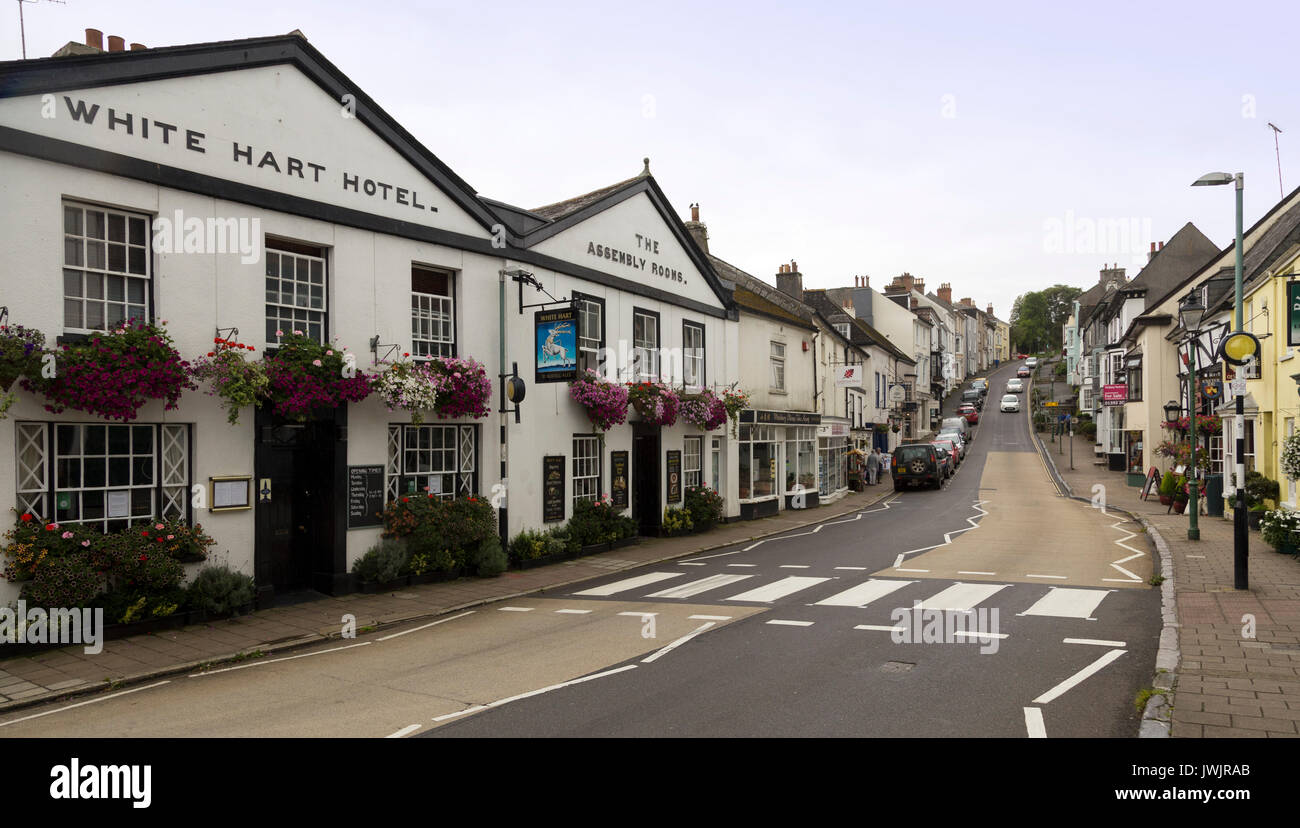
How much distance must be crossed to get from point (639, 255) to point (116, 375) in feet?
44.1

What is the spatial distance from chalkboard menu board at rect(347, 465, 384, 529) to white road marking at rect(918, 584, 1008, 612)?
869 cm

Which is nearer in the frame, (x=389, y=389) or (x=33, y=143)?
(x=33, y=143)

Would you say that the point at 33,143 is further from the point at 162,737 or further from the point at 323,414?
the point at 162,737

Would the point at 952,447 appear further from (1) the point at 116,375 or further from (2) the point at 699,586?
(1) the point at 116,375

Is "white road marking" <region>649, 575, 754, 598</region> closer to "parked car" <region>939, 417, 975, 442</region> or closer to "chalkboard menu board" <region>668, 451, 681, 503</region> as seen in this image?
"chalkboard menu board" <region>668, 451, 681, 503</region>

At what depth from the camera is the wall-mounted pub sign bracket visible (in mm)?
13672

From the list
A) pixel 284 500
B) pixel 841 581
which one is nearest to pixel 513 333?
pixel 284 500

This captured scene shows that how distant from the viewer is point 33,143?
9797mm

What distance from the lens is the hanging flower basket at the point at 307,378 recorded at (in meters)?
11.8

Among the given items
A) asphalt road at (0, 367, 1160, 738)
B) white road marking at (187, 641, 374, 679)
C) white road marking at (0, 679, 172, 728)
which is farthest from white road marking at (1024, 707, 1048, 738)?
white road marking at (0, 679, 172, 728)

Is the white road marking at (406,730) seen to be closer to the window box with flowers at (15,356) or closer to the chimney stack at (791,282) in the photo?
the window box with flowers at (15,356)

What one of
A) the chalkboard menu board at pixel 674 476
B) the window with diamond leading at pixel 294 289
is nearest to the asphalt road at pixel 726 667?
the window with diamond leading at pixel 294 289

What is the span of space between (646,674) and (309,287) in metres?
8.38

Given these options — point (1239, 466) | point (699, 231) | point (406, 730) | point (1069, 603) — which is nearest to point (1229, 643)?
point (1069, 603)
